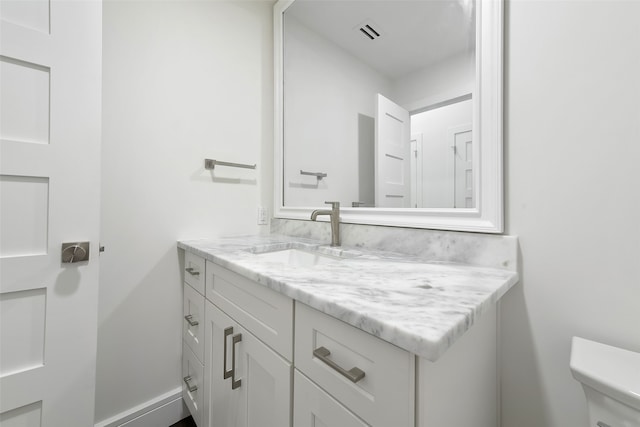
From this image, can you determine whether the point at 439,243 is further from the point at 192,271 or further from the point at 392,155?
the point at 192,271

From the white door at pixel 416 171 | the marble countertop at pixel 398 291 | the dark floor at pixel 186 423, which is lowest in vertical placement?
the dark floor at pixel 186 423

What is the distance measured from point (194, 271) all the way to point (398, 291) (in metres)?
1.00

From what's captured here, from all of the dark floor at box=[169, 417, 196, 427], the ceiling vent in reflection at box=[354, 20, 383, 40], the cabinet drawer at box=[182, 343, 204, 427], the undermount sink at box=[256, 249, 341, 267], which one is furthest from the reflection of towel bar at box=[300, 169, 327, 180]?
the dark floor at box=[169, 417, 196, 427]

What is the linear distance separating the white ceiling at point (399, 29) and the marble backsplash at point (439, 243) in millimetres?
640

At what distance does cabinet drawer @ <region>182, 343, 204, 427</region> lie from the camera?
42.9 inches

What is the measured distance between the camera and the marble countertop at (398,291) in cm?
40

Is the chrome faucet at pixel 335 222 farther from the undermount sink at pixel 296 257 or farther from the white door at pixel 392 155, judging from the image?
the white door at pixel 392 155

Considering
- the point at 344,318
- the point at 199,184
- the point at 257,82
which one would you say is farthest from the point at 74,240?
the point at 257,82

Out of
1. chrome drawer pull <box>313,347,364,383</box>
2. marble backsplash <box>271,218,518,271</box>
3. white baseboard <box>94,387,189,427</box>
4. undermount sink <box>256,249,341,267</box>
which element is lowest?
white baseboard <box>94,387,189,427</box>

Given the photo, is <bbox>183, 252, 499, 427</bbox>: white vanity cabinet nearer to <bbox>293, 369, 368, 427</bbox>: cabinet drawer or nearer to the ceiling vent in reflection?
<bbox>293, 369, 368, 427</bbox>: cabinet drawer

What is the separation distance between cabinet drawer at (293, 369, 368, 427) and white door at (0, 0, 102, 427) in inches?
31.7

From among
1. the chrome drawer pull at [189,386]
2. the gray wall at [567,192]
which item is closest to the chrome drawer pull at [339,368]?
the gray wall at [567,192]

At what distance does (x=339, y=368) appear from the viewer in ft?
1.61

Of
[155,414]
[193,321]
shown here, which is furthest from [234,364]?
[155,414]
